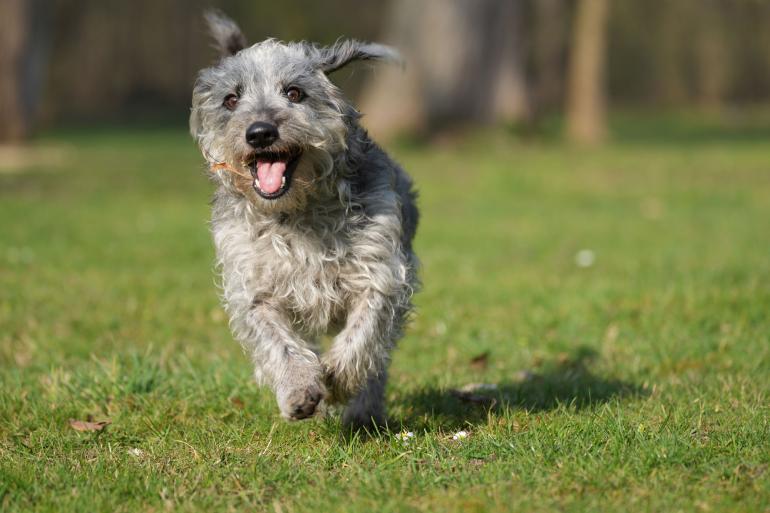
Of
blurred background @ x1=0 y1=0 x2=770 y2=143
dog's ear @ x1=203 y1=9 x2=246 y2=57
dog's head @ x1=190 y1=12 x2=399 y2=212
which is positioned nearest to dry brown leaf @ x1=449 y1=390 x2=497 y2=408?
dog's head @ x1=190 y1=12 x2=399 y2=212

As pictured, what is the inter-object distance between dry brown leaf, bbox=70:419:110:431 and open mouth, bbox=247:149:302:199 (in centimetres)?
140

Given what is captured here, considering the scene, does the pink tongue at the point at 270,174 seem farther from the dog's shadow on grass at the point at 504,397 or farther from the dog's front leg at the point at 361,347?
the dog's shadow on grass at the point at 504,397

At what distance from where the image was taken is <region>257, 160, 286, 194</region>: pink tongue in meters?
4.63

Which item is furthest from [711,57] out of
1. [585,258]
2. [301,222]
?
[301,222]

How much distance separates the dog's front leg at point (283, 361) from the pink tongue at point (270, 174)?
597 mm

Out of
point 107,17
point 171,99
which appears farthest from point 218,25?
point 171,99

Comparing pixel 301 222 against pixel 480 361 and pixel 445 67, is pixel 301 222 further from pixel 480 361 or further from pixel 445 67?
pixel 445 67

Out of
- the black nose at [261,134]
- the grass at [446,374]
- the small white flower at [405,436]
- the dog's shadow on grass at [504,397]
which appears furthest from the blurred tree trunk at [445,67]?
the small white flower at [405,436]

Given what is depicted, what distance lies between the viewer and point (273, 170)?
4.68 m

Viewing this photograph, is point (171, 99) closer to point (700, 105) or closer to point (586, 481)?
point (700, 105)

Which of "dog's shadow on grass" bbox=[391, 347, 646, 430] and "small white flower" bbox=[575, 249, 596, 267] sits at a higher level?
"dog's shadow on grass" bbox=[391, 347, 646, 430]

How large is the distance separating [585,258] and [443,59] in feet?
43.9

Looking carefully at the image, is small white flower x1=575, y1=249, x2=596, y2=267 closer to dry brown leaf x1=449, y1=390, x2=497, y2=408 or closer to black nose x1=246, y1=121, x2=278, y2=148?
dry brown leaf x1=449, y1=390, x2=497, y2=408

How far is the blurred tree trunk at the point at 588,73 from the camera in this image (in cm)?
2411
